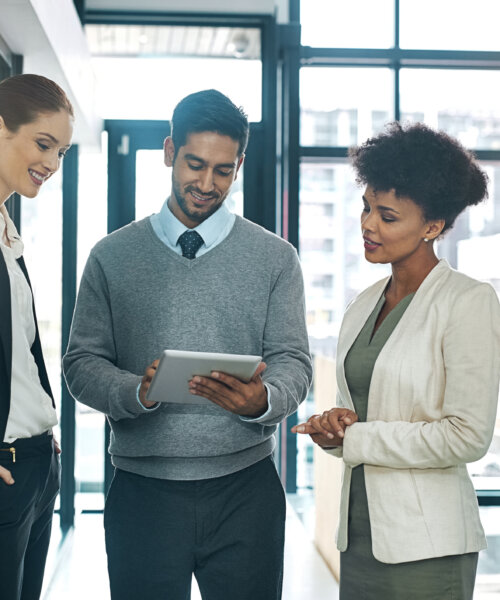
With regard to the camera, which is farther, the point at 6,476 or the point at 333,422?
the point at 333,422

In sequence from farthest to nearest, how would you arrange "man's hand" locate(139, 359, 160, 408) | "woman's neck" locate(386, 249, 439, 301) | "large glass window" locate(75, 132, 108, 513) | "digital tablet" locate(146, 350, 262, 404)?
"large glass window" locate(75, 132, 108, 513) < "woman's neck" locate(386, 249, 439, 301) < "man's hand" locate(139, 359, 160, 408) < "digital tablet" locate(146, 350, 262, 404)

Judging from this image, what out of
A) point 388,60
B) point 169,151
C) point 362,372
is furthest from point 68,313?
point 362,372

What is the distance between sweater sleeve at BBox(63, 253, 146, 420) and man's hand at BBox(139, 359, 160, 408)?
0.02m

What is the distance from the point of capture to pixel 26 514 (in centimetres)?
164

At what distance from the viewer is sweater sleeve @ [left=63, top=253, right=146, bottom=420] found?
166 cm

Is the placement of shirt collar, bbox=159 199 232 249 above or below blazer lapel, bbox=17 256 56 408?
above

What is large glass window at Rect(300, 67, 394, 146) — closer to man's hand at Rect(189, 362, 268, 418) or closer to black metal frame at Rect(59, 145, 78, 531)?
black metal frame at Rect(59, 145, 78, 531)

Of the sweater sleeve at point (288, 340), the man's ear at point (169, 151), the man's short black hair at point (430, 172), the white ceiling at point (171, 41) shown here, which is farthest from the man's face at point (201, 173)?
the white ceiling at point (171, 41)

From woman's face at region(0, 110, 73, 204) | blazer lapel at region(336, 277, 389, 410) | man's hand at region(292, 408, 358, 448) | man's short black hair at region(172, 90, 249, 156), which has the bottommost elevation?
man's hand at region(292, 408, 358, 448)

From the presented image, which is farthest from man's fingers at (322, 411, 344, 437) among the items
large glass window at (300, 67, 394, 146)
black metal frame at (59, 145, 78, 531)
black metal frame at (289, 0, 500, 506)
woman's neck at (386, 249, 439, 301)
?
large glass window at (300, 67, 394, 146)

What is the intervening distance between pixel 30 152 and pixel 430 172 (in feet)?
2.94

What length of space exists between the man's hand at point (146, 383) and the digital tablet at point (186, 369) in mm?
26

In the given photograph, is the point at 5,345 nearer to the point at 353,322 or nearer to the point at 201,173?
the point at 201,173

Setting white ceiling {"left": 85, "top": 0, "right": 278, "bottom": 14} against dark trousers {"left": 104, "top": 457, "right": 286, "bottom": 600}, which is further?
white ceiling {"left": 85, "top": 0, "right": 278, "bottom": 14}
